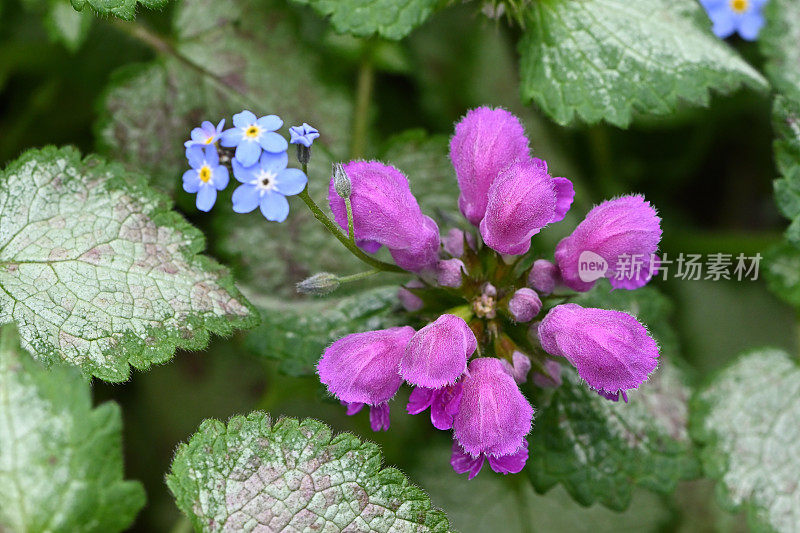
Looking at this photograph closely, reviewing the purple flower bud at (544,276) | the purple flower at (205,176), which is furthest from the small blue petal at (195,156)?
the purple flower bud at (544,276)

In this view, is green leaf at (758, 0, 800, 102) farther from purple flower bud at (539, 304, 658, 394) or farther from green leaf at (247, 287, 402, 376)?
green leaf at (247, 287, 402, 376)

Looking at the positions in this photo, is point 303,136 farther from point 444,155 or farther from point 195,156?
point 444,155

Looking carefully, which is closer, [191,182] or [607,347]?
[607,347]

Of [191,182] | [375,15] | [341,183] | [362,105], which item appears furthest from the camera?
[362,105]

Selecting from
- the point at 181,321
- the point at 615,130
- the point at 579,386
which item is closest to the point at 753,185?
the point at 615,130

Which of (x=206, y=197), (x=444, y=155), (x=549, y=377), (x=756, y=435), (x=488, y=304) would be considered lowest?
(x=756, y=435)

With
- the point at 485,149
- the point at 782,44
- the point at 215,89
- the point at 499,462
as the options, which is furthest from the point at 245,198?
the point at 782,44
